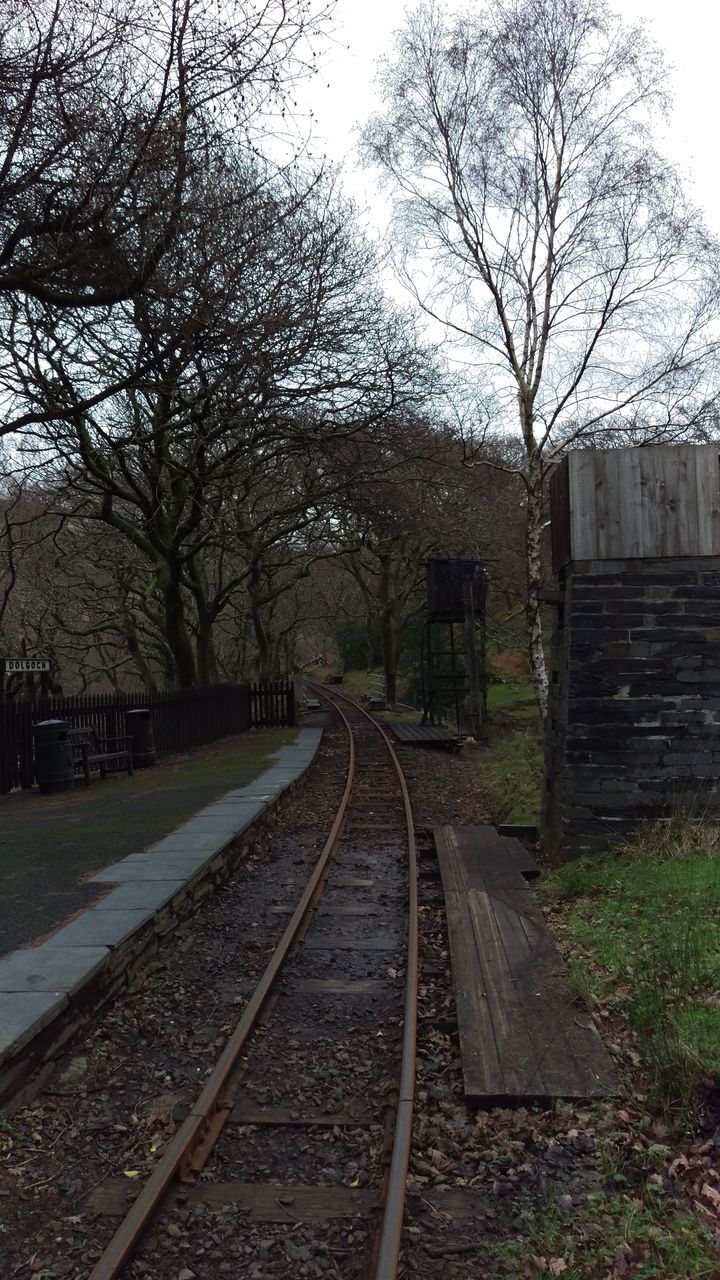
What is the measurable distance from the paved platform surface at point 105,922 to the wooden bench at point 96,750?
4.08 m

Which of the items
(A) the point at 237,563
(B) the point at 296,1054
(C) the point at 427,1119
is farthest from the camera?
→ (A) the point at 237,563

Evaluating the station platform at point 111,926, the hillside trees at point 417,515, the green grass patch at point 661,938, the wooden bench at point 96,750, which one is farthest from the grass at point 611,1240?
the hillside trees at point 417,515

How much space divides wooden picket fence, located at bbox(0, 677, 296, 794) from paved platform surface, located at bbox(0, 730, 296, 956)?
67cm

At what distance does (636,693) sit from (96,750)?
35.0 feet

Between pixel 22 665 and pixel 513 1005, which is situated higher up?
pixel 22 665

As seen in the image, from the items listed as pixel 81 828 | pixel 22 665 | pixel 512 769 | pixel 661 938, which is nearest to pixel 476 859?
pixel 661 938

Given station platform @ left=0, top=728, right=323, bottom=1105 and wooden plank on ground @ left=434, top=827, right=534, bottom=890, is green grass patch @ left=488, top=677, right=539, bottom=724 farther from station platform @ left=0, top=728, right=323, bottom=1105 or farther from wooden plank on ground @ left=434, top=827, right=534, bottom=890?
station platform @ left=0, top=728, right=323, bottom=1105

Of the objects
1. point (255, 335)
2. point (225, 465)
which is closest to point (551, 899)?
point (255, 335)

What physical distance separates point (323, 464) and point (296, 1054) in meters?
16.9

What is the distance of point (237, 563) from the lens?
3753 cm

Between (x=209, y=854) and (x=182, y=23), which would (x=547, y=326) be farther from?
(x=209, y=854)

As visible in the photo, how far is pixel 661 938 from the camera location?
5641 mm

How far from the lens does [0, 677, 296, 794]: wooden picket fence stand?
45.5 ft

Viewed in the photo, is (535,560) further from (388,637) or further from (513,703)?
(388,637)
